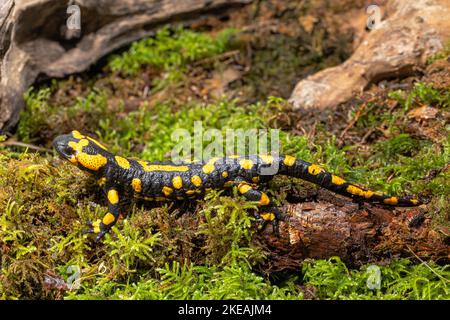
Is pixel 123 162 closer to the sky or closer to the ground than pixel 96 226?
closer to the sky

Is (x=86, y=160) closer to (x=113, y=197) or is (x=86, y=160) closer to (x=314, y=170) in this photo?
(x=113, y=197)

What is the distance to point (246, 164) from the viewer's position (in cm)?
397

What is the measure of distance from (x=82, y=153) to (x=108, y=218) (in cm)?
55

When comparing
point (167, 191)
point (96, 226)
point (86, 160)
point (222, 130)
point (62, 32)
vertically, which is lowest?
point (222, 130)

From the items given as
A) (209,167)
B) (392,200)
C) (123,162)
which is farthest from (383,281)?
(123,162)

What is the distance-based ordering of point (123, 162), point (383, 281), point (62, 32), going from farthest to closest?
point (62, 32) < point (123, 162) < point (383, 281)

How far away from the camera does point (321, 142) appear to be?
4723mm

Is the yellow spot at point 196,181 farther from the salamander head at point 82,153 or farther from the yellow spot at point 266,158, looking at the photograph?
the salamander head at point 82,153

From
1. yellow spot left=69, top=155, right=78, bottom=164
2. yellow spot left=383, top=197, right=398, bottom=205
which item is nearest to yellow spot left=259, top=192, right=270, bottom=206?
yellow spot left=383, top=197, right=398, bottom=205

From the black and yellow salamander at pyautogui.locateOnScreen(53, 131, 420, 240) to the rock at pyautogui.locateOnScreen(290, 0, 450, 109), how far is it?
4.57 ft

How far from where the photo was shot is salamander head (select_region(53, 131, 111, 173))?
3.94 meters

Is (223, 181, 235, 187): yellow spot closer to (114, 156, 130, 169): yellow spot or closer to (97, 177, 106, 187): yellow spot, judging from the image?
(114, 156, 130, 169): yellow spot

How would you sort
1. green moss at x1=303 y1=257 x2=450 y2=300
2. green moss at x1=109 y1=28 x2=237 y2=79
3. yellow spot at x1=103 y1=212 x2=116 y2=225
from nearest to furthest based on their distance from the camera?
green moss at x1=303 y1=257 x2=450 y2=300, yellow spot at x1=103 y1=212 x2=116 y2=225, green moss at x1=109 y1=28 x2=237 y2=79

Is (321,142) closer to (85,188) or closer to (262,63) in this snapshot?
(262,63)
